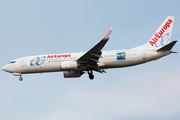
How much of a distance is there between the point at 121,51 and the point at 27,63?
437 inches

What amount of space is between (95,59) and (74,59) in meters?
2.74

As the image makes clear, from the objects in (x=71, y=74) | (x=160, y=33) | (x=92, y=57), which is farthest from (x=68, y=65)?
(x=160, y=33)

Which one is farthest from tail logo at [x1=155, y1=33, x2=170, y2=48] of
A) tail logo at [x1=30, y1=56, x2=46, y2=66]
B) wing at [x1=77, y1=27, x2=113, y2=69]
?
tail logo at [x1=30, y1=56, x2=46, y2=66]

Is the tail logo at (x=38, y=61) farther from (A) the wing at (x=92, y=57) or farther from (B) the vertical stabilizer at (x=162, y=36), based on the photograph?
(B) the vertical stabilizer at (x=162, y=36)

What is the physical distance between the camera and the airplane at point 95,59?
1313 inches

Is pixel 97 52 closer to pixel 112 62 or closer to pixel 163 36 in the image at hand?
pixel 112 62

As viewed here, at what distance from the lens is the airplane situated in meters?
33.3

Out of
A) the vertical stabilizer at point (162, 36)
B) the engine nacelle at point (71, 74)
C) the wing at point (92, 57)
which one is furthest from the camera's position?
the engine nacelle at point (71, 74)

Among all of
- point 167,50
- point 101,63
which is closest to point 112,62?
point 101,63

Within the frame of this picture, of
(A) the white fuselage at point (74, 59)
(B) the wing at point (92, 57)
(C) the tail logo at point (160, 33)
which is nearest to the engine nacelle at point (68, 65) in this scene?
(A) the white fuselage at point (74, 59)

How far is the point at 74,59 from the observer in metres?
34.9

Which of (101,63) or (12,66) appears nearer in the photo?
(101,63)

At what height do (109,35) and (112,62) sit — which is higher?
(109,35)

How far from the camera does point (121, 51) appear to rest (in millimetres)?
34406
